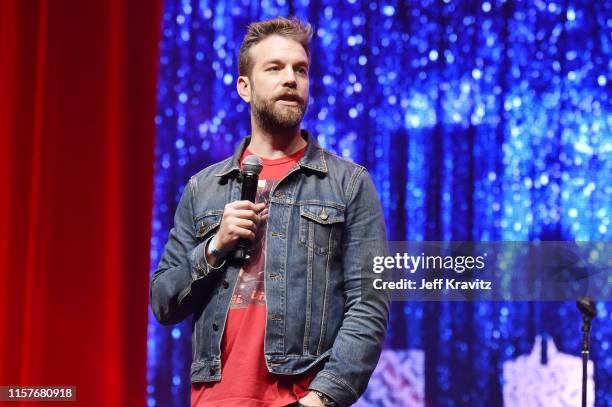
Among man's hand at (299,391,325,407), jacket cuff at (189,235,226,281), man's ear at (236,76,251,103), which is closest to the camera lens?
man's hand at (299,391,325,407)

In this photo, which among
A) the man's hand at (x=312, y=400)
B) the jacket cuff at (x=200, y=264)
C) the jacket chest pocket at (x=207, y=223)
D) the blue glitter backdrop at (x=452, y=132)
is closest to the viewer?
the man's hand at (x=312, y=400)

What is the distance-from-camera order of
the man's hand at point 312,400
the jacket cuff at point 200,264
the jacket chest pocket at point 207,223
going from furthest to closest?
1. the jacket chest pocket at point 207,223
2. the jacket cuff at point 200,264
3. the man's hand at point 312,400

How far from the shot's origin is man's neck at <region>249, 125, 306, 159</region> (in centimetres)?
179

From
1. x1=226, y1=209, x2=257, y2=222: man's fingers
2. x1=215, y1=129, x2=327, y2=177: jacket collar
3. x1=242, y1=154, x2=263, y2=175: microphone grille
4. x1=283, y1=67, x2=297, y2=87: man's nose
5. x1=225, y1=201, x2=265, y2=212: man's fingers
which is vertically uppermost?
x1=283, y1=67, x2=297, y2=87: man's nose

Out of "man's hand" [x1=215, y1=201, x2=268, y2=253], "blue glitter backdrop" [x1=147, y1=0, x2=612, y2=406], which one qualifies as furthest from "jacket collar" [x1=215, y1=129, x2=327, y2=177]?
"blue glitter backdrop" [x1=147, y1=0, x2=612, y2=406]

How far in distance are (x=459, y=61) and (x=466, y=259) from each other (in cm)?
75

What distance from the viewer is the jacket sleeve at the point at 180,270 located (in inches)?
65.4

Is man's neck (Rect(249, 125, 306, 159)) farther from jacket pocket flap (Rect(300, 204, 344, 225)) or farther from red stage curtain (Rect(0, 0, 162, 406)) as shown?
red stage curtain (Rect(0, 0, 162, 406))

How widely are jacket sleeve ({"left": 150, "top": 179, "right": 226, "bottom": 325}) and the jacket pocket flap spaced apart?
0.21 m

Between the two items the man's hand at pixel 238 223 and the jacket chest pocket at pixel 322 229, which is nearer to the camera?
the man's hand at pixel 238 223

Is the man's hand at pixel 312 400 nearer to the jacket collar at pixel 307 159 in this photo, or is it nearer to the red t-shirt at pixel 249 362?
the red t-shirt at pixel 249 362

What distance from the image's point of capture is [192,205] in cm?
181

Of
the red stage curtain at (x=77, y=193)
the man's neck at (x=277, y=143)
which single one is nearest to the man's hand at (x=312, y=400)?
the man's neck at (x=277, y=143)

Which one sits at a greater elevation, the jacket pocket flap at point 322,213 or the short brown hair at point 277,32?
the short brown hair at point 277,32
